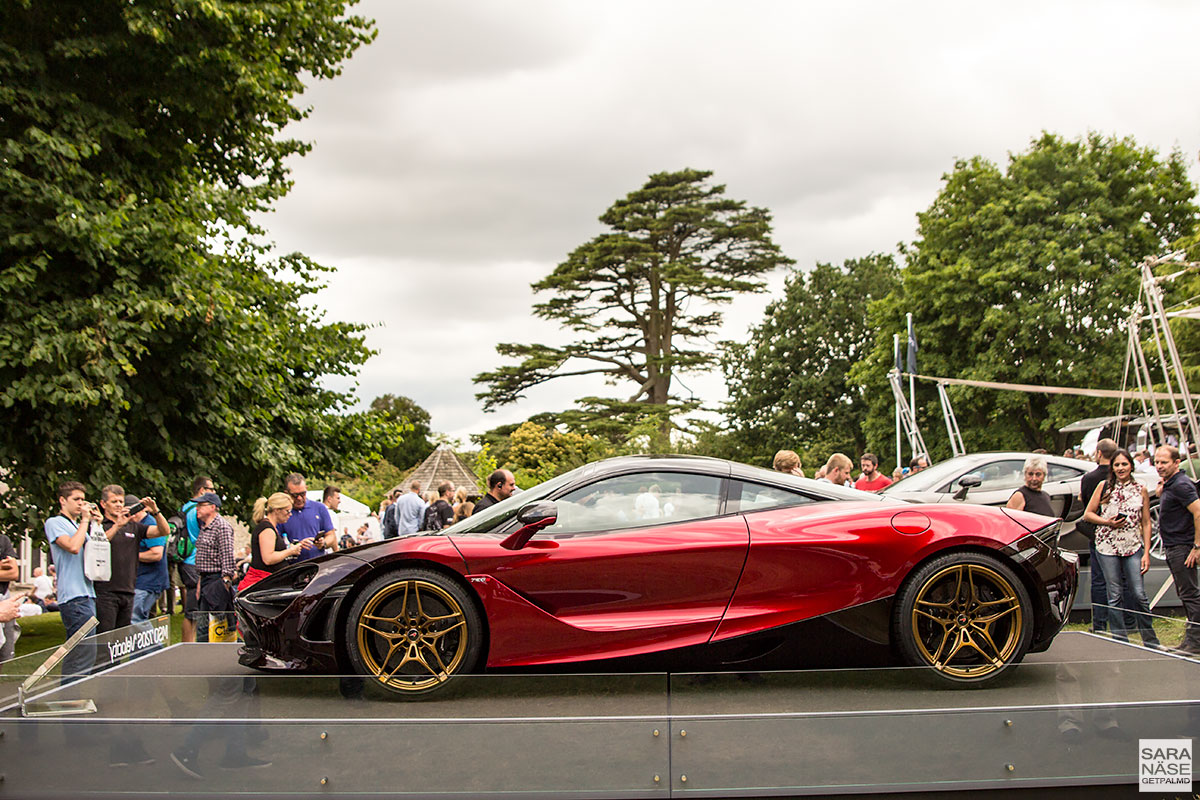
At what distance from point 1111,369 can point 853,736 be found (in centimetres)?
3018

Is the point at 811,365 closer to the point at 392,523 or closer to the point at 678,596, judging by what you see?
the point at 392,523

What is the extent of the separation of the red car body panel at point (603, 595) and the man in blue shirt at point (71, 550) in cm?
390

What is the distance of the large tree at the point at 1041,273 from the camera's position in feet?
102

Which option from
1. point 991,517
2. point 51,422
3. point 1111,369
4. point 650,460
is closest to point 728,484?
point 650,460

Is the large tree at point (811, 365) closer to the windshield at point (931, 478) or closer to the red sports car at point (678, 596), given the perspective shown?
the windshield at point (931, 478)

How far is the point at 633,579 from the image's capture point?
5004mm

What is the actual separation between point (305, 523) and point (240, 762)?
17.0 ft

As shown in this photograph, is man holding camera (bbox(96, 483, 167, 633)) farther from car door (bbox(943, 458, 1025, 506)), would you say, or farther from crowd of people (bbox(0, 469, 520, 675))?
car door (bbox(943, 458, 1025, 506))

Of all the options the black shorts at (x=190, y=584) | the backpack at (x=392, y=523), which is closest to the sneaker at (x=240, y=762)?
the black shorts at (x=190, y=584)

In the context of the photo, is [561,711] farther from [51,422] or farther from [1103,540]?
[51,422]

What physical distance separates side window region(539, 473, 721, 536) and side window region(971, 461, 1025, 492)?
27.0ft

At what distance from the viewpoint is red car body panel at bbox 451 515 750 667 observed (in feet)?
16.3

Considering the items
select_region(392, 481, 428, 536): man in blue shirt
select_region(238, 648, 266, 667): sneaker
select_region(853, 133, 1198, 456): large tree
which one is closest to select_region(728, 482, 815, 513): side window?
select_region(238, 648, 266, 667): sneaker

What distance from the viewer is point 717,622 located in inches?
196
